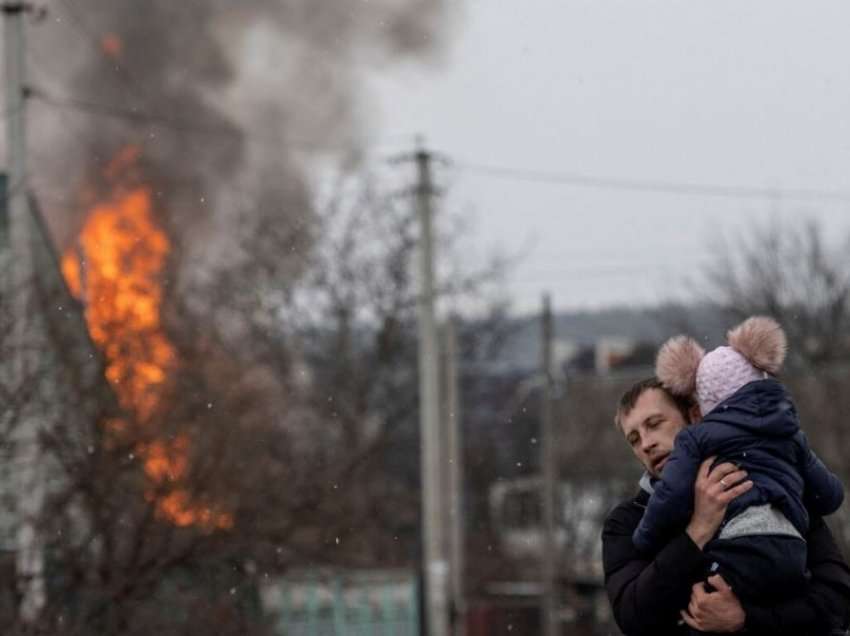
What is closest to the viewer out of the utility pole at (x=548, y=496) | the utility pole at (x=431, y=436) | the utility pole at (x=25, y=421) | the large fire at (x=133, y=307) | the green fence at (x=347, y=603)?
the utility pole at (x=25, y=421)

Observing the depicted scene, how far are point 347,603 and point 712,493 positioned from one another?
18.3 meters

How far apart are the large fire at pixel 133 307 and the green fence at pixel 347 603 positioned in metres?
1.87

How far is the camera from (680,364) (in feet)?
12.5

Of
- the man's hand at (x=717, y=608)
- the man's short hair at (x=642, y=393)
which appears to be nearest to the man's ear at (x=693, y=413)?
the man's short hair at (x=642, y=393)

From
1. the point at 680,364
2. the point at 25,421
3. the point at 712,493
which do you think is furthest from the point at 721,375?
the point at 25,421

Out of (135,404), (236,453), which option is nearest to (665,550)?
(135,404)

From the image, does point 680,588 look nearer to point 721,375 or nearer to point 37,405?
point 721,375

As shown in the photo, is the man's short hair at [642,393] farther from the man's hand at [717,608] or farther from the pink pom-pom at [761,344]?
the man's hand at [717,608]

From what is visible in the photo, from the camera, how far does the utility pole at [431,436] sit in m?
23.3

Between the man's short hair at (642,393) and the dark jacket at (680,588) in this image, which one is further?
the man's short hair at (642,393)

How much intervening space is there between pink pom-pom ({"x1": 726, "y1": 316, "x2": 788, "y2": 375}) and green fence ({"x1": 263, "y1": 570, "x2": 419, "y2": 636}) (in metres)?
9.96

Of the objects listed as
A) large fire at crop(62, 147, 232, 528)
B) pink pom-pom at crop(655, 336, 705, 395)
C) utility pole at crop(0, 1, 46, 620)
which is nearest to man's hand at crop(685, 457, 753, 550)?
pink pom-pom at crop(655, 336, 705, 395)

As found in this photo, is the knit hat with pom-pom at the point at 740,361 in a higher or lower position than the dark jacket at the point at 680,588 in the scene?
higher

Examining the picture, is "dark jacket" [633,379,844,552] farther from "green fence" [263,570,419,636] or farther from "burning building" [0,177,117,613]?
"green fence" [263,570,419,636]
